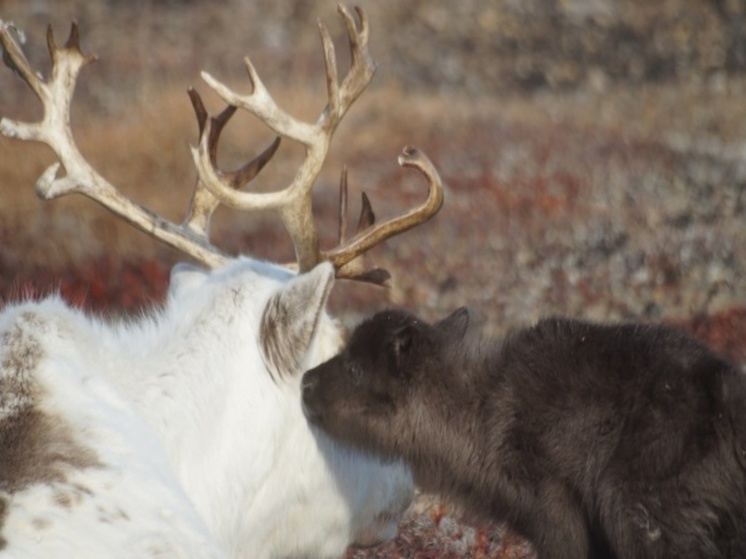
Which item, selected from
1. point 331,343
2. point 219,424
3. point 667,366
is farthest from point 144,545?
point 667,366

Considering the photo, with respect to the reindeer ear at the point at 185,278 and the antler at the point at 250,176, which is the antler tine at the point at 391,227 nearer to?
the antler at the point at 250,176

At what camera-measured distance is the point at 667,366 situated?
201 inches

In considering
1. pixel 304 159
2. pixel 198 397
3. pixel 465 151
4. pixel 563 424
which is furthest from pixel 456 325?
pixel 465 151

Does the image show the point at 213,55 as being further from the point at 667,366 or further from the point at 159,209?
the point at 667,366

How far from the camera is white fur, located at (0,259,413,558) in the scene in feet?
14.7

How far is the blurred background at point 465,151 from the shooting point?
448 inches

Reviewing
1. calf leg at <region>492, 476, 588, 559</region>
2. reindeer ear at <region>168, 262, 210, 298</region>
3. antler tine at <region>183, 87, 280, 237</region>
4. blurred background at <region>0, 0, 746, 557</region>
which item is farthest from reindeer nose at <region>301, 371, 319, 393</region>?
blurred background at <region>0, 0, 746, 557</region>

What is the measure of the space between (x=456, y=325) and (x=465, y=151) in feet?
36.6

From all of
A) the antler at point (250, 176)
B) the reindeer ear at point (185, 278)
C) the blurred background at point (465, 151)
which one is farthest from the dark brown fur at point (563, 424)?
the blurred background at point (465, 151)

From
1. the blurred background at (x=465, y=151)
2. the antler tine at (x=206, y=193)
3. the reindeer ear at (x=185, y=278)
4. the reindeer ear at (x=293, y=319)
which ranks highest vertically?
the antler tine at (x=206, y=193)

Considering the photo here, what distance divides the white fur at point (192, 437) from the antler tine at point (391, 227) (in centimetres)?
23

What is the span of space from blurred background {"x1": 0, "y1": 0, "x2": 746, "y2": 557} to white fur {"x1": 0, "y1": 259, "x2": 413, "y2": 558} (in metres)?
0.83

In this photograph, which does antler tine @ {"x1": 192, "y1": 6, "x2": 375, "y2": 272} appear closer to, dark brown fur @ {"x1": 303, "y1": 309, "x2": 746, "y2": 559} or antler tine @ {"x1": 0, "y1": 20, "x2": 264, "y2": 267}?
antler tine @ {"x1": 0, "y1": 20, "x2": 264, "y2": 267}

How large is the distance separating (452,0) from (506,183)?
485 inches
